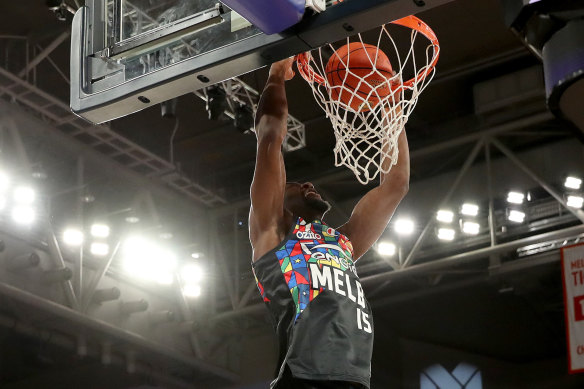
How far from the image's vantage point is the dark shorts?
3623mm

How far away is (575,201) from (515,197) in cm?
120

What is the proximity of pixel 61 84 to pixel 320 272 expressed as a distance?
9.18m

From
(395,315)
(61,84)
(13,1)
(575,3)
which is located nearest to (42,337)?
(61,84)

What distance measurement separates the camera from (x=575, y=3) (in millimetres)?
3090

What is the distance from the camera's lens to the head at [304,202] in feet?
13.5

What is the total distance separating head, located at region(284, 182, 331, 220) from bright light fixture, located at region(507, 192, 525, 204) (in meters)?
8.63

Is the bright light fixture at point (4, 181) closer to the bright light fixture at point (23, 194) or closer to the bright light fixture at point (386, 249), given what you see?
the bright light fixture at point (23, 194)

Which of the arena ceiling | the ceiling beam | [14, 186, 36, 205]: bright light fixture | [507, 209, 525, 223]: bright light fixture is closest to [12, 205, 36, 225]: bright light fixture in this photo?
[14, 186, 36, 205]: bright light fixture

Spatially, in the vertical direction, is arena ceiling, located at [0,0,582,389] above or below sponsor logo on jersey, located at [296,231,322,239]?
above

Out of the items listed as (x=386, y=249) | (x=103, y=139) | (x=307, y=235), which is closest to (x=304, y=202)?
(x=307, y=235)

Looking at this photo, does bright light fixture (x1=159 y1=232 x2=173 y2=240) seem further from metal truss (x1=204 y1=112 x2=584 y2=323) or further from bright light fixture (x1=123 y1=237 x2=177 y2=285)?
metal truss (x1=204 y1=112 x2=584 y2=323)

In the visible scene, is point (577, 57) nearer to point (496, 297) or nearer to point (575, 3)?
point (575, 3)

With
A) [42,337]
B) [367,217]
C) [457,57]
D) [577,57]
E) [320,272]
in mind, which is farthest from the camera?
[42,337]

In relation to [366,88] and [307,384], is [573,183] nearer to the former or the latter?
[366,88]
